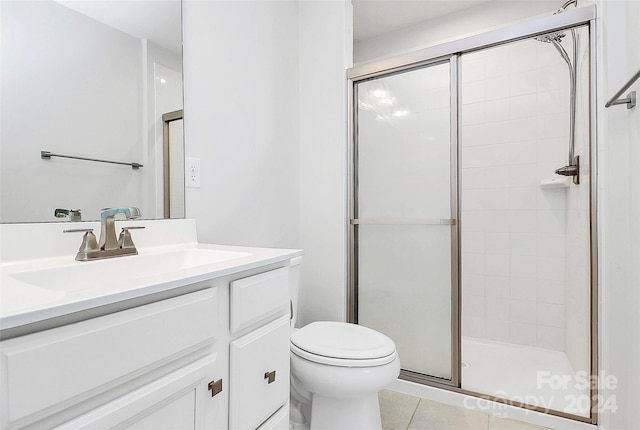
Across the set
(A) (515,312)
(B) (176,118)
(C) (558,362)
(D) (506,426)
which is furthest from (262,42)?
(C) (558,362)

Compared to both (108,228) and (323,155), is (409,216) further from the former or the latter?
(108,228)

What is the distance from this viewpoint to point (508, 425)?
150cm

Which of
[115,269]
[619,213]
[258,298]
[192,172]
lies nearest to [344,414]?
[258,298]

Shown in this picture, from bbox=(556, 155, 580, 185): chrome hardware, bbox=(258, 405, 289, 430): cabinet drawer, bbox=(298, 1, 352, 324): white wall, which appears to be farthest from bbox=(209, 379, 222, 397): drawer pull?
bbox=(556, 155, 580, 185): chrome hardware

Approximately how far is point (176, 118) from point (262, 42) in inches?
29.6

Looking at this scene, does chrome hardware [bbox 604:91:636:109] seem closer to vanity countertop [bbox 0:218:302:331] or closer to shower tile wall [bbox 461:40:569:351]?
shower tile wall [bbox 461:40:569:351]

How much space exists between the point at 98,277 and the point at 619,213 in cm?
176

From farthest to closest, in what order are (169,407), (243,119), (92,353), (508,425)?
(243,119), (508,425), (169,407), (92,353)

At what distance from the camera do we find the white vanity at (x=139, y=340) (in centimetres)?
44

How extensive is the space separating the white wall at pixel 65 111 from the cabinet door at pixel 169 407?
661 mm

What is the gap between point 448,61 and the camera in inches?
67.9

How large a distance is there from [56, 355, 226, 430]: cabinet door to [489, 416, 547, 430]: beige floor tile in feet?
4.48

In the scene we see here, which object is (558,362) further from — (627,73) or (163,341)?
(163,341)

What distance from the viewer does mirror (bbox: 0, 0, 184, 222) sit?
898mm
